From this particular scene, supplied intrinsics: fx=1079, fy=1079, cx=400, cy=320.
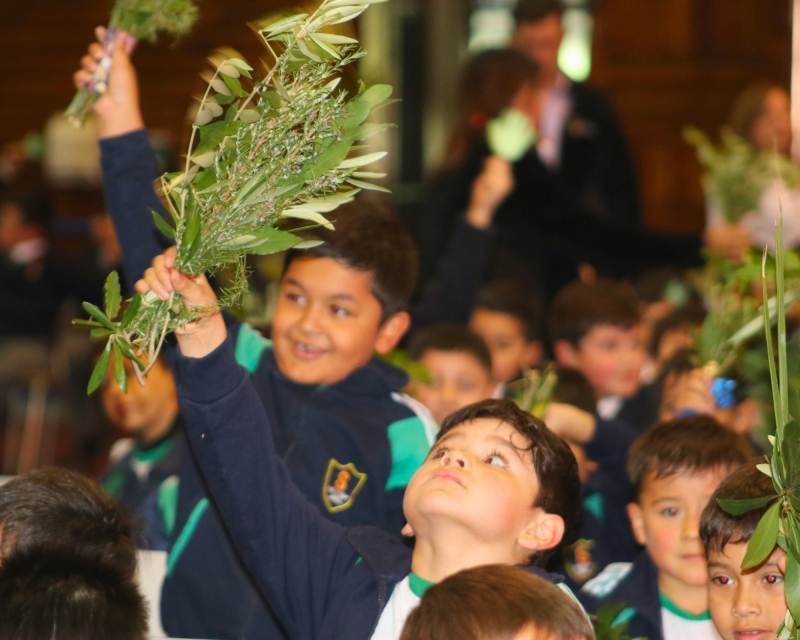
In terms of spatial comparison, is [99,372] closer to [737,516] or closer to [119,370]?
[119,370]

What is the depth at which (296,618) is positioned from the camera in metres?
2.03

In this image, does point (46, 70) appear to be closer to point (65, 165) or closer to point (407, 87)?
point (65, 165)

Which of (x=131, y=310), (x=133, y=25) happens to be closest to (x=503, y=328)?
(x=133, y=25)

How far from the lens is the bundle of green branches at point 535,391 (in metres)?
3.14

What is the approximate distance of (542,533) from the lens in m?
2.04

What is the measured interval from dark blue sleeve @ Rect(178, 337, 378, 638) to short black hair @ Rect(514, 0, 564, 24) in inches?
148

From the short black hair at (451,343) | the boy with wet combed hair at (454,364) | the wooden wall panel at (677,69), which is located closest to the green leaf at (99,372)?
the boy with wet combed hair at (454,364)

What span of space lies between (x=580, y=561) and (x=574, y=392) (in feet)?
2.28

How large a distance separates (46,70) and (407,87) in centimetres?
309

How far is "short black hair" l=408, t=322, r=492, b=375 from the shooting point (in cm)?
393

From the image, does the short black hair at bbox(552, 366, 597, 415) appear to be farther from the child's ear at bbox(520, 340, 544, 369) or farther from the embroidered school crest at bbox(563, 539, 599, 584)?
the child's ear at bbox(520, 340, 544, 369)

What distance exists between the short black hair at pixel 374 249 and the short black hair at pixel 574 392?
0.80 metres

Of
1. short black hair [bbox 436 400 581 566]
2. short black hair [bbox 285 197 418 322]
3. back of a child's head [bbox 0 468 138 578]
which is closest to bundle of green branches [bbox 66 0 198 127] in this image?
short black hair [bbox 285 197 418 322]

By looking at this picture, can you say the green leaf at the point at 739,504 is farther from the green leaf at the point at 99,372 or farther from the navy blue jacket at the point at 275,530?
the green leaf at the point at 99,372
